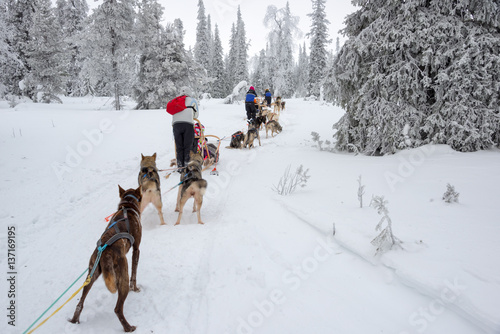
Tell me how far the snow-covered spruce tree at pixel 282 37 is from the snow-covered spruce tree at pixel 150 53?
19.4m

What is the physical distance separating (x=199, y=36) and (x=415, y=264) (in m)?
45.1

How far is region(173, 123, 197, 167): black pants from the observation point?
249 inches

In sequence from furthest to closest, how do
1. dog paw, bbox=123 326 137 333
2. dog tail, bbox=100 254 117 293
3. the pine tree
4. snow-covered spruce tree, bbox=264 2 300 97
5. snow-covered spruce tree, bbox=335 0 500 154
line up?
1. the pine tree
2. snow-covered spruce tree, bbox=264 2 300 97
3. snow-covered spruce tree, bbox=335 0 500 154
4. dog paw, bbox=123 326 137 333
5. dog tail, bbox=100 254 117 293

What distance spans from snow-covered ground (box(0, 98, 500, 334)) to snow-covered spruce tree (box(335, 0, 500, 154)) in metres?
0.62

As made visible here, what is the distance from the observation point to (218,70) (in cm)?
4084

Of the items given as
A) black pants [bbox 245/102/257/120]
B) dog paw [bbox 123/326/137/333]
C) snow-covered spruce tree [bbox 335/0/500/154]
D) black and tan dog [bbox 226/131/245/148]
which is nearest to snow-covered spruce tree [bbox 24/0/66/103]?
black pants [bbox 245/102/257/120]

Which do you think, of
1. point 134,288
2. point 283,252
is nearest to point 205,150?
point 283,252

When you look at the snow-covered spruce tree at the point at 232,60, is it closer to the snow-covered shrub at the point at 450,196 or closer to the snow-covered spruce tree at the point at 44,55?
the snow-covered spruce tree at the point at 44,55

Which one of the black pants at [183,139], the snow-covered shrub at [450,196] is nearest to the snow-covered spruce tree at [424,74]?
the snow-covered shrub at [450,196]

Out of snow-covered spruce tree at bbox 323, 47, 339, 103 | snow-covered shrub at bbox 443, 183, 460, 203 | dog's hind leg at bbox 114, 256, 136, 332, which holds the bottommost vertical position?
dog's hind leg at bbox 114, 256, 136, 332

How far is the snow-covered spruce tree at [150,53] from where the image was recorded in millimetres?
18859

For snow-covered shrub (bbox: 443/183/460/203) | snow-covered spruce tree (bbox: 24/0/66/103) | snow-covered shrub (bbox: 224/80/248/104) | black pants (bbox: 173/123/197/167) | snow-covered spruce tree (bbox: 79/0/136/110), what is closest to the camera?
snow-covered shrub (bbox: 443/183/460/203)

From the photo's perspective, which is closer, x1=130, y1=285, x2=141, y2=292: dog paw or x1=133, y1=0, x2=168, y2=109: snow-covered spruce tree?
x1=130, y1=285, x2=141, y2=292: dog paw

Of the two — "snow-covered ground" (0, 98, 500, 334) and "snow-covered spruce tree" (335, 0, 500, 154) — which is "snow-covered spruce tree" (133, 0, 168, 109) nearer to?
"snow-covered ground" (0, 98, 500, 334)
